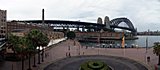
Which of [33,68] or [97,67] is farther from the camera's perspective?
[33,68]

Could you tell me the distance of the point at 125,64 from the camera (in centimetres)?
5722

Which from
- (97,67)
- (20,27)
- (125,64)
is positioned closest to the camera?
(97,67)

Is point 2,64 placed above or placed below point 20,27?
below

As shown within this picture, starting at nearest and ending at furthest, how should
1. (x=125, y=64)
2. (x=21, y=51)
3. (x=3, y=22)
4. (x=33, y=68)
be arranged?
1. (x=21, y=51)
2. (x=33, y=68)
3. (x=125, y=64)
4. (x=3, y=22)

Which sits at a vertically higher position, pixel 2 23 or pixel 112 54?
pixel 2 23

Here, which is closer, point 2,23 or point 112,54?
point 2,23

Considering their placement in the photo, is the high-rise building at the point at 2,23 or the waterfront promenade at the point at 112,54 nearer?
the waterfront promenade at the point at 112,54

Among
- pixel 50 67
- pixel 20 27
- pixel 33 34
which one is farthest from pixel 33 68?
pixel 20 27

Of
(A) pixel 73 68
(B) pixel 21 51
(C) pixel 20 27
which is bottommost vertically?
(A) pixel 73 68

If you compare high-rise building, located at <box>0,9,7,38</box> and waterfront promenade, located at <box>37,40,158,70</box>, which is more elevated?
high-rise building, located at <box>0,9,7,38</box>

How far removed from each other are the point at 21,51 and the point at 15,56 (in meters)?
17.1

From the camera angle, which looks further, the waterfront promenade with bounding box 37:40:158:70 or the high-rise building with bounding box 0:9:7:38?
the high-rise building with bounding box 0:9:7:38

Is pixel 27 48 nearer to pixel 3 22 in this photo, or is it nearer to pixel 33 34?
pixel 33 34

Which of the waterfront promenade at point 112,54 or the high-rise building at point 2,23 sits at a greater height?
the high-rise building at point 2,23
